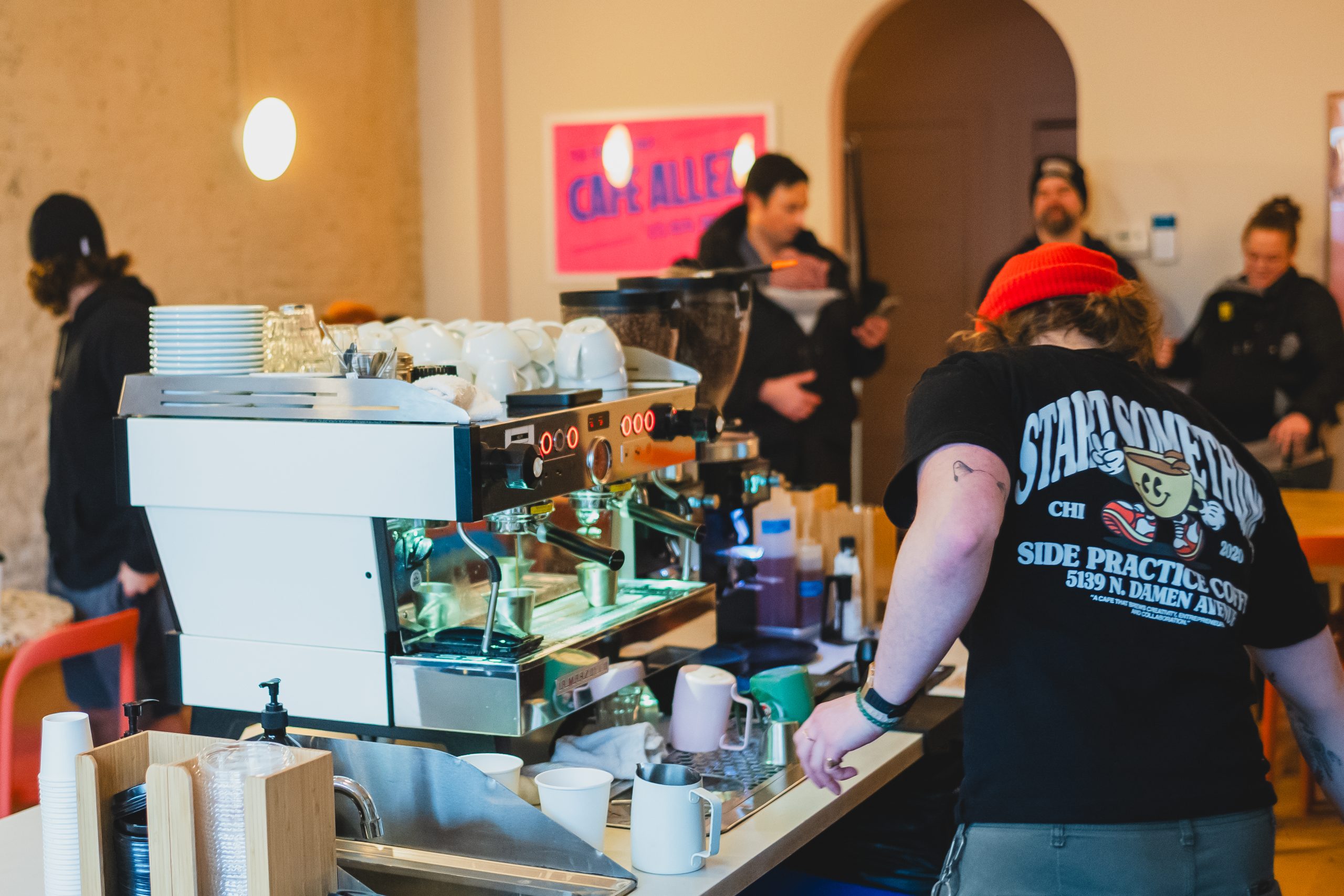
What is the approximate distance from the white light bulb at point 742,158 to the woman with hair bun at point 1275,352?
1755mm

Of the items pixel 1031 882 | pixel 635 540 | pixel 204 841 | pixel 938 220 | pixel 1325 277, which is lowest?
pixel 1031 882

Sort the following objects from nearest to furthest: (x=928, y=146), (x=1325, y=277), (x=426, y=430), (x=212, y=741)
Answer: (x=212, y=741) < (x=426, y=430) < (x=1325, y=277) < (x=928, y=146)

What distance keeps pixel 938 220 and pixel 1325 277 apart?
233 cm

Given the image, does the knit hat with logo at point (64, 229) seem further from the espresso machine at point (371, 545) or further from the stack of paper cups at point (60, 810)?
the stack of paper cups at point (60, 810)

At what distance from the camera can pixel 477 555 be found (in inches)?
69.8

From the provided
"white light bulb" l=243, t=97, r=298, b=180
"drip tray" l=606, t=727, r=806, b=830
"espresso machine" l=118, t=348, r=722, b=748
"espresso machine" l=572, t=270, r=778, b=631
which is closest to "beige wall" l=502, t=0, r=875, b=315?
"espresso machine" l=572, t=270, r=778, b=631

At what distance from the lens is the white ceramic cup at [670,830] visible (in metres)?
1.45

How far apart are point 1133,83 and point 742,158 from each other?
4.91 feet

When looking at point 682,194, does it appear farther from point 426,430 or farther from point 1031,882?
point 1031,882

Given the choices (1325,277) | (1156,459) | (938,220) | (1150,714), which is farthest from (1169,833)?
(938,220)

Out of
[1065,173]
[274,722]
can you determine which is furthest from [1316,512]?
[274,722]

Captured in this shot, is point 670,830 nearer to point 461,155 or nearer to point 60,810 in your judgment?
point 60,810

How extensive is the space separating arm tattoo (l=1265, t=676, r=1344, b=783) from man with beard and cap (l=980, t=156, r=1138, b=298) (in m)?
3.21

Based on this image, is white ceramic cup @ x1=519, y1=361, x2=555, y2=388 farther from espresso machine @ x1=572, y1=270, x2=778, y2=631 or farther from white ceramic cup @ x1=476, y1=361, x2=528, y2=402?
espresso machine @ x1=572, y1=270, x2=778, y2=631
